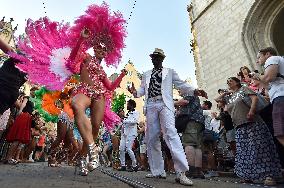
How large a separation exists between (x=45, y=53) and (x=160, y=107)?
6.04 feet

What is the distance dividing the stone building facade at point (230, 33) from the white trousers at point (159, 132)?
20.0 feet

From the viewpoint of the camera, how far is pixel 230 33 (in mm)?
10914

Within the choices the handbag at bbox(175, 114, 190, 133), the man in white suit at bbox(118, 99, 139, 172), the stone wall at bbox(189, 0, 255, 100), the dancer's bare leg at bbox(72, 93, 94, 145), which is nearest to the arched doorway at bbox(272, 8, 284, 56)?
the stone wall at bbox(189, 0, 255, 100)

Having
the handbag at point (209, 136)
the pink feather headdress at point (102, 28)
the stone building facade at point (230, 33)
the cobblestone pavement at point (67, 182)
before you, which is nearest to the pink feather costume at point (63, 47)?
the pink feather headdress at point (102, 28)

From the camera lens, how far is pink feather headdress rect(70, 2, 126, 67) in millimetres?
4168

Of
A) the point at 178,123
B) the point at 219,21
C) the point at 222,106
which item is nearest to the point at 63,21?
the point at 178,123

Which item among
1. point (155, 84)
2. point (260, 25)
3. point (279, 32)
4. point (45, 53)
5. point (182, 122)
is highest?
point (279, 32)

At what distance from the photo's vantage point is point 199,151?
554 cm

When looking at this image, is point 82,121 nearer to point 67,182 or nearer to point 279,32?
point 67,182

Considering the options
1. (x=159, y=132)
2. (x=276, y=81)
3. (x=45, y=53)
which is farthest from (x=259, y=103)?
(x=45, y=53)

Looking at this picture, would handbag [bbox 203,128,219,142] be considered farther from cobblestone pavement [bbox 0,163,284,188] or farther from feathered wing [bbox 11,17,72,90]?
feathered wing [bbox 11,17,72,90]

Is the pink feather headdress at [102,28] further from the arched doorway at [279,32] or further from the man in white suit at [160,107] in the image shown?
the arched doorway at [279,32]

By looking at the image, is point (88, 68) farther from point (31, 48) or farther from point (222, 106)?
point (222, 106)

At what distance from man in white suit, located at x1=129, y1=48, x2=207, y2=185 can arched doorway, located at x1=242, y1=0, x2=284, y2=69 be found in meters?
5.83
